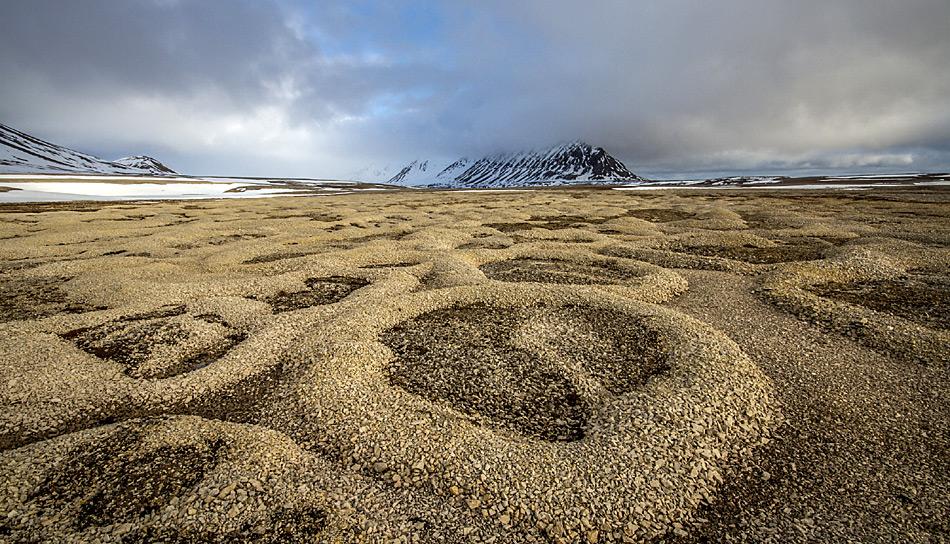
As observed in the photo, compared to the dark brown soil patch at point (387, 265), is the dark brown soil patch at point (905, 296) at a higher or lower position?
lower

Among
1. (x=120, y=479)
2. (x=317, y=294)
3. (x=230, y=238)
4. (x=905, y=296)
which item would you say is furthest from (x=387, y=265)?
(x=905, y=296)

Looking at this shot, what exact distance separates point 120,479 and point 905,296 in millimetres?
24606

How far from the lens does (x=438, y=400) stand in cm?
1013

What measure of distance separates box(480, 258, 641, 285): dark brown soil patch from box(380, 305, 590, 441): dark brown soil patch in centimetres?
580

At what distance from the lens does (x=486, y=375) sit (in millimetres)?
11305

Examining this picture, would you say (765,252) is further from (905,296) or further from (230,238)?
(230,238)

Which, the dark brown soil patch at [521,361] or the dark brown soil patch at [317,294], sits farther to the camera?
the dark brown soil patch at [317,294]

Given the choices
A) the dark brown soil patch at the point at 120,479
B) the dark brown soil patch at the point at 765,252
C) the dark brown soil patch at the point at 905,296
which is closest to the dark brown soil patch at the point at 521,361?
the dark brown soil patch at the point at 120,479

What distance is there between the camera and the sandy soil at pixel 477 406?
6.79 metres

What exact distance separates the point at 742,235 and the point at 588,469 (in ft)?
90.6

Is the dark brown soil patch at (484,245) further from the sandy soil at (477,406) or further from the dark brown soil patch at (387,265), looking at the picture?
the sandy soil at (477,406)

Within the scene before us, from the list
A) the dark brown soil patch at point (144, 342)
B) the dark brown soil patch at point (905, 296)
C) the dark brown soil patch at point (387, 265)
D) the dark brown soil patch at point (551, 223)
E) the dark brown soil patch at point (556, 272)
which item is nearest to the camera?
the dark brown soil patch at point (144, 342)

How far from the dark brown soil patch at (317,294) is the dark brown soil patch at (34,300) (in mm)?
6246

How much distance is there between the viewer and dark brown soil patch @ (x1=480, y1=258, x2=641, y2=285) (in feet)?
65.7
